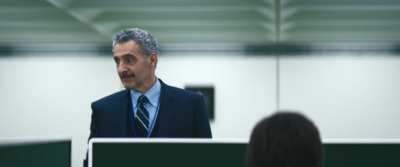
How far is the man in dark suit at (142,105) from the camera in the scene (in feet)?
5.19

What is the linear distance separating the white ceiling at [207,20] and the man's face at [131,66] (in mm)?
3631

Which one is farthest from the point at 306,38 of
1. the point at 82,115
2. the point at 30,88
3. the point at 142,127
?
the point at 142,127

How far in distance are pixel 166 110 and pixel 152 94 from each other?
3.4 inches

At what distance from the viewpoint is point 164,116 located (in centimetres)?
162

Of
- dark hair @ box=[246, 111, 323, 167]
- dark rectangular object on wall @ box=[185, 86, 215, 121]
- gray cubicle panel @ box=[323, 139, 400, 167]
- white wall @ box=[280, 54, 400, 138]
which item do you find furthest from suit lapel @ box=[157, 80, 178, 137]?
white wall @ box=[280, 54, 400, 138]

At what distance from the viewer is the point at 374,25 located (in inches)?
258

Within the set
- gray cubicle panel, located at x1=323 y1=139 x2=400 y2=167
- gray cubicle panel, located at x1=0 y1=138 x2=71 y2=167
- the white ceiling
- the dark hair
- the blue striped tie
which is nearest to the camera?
the dark hair

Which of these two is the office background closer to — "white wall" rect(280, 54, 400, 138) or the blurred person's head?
"white wall" rect(280, 54, 400, 138)

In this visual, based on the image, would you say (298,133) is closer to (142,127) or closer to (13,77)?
(142,127)

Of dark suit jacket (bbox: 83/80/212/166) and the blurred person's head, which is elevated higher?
the blurred person's head

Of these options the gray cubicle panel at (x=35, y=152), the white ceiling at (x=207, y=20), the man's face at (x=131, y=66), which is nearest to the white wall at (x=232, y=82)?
the white ceiling at (x=207, y=20)

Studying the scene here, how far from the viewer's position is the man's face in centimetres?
164

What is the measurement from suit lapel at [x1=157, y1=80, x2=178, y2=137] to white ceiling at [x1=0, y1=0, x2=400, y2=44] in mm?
3618

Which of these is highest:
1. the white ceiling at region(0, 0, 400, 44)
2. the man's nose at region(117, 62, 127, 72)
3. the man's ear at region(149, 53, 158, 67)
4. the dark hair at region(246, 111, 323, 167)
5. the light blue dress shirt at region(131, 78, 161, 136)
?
the white ceiling at region(0, 0, 400, 44)
